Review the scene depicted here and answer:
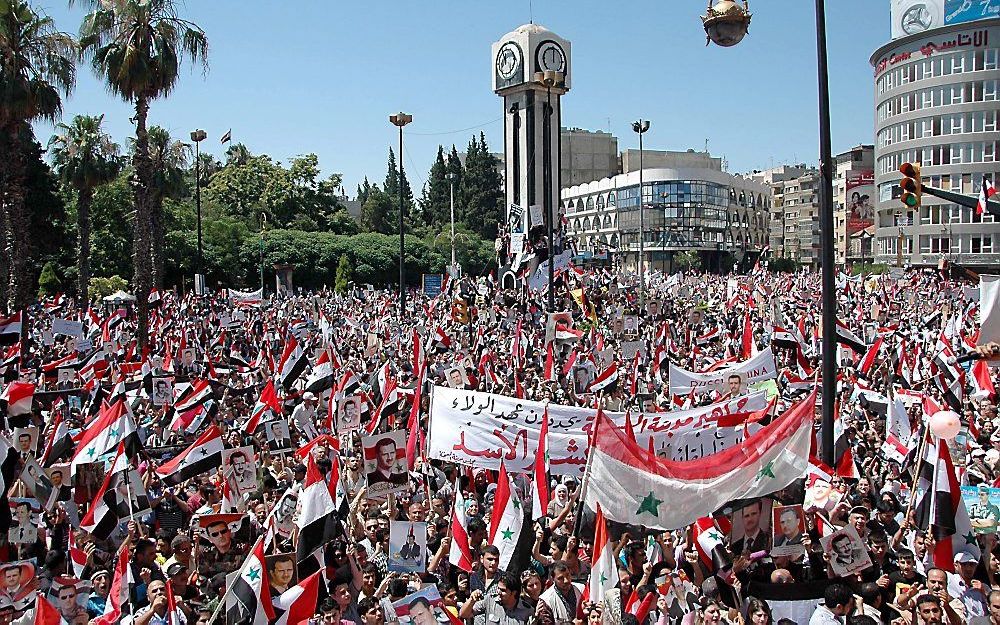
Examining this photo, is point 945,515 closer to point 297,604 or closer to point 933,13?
point 297,604

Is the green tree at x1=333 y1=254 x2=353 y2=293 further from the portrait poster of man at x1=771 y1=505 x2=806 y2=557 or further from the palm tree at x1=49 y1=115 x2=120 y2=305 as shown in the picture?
the portrait poster of man at x1=771 y1=505 x2=806 y2=557

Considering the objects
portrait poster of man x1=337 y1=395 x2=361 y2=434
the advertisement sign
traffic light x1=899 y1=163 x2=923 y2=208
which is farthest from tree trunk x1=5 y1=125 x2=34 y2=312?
the advertisement sign

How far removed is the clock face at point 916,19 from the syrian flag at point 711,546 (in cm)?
7572

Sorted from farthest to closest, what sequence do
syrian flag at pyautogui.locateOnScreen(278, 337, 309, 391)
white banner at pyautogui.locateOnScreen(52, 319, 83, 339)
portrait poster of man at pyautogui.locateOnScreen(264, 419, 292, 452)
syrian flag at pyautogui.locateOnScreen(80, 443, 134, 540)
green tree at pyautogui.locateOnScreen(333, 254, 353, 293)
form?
green tree at pyautogui.locateOnScreen(333, 254, 353, 293), white banner at pyautogui.locateOnScreen(52, 319, 83, 339), syrian flag at pyautogui.locateOnScreen(278, 337, 309, 391), portrait poster of man at pyautogui.locateOnScreen(264, 419, 292, 452), syrian flag at pyautogui.locateOnScreen(80, 443, 134, 540)

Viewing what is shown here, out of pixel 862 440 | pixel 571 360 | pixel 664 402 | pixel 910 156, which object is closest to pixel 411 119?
pixel 571 360

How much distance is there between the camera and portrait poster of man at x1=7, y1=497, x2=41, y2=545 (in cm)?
855

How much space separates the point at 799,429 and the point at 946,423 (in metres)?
1.44

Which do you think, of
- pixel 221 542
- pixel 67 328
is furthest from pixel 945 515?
pixel 67 328

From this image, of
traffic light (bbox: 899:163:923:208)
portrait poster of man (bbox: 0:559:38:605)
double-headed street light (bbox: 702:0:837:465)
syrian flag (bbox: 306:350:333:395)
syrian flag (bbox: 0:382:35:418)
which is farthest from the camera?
syrian flag (bbox: 306:350:333:395)

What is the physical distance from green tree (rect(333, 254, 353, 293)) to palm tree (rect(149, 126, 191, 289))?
17010 mm

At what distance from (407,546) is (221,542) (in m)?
1.51

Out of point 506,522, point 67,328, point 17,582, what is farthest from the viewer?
point 67,328

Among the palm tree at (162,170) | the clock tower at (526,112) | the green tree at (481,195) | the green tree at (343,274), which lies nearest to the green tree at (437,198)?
the green tree at (481,195)

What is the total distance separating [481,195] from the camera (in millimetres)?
100562
